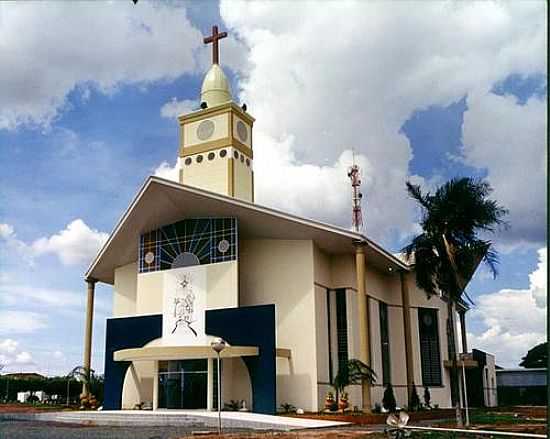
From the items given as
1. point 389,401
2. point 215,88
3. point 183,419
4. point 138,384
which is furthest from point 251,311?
point 215,88

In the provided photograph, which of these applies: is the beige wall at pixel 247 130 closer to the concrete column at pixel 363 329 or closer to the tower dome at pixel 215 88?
the tower dome at pixel 215 88

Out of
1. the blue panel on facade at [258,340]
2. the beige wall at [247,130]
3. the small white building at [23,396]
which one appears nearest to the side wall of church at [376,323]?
the blue panel on facade at [258,340]

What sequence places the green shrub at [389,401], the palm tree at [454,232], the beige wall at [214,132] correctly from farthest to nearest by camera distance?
the beige wall at [214,132]
the green shrub at [389,401]
the palm tree at [454,232]

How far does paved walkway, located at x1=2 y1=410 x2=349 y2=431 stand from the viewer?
1788 cm

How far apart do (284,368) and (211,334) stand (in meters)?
2.78

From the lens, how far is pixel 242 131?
31031 millimetres

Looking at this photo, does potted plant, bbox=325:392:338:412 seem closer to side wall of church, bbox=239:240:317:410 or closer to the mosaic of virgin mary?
side wall of church, bbox=239:240:317:410

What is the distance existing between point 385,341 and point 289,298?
17.5 feet

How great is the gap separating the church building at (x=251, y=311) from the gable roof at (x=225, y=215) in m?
0.05

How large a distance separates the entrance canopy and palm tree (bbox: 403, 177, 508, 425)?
6889 mm

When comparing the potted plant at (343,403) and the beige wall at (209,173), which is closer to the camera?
the potted plant at (343,403)

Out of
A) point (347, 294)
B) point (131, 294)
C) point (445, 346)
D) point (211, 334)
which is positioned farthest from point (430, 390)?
point (131, 294)

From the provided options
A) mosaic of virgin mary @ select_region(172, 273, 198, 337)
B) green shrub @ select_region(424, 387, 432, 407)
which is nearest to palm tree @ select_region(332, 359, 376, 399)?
mosaic of virgin mary @ select_region(172, 273, 198, 337)

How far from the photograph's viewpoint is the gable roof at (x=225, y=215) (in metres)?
23.5
